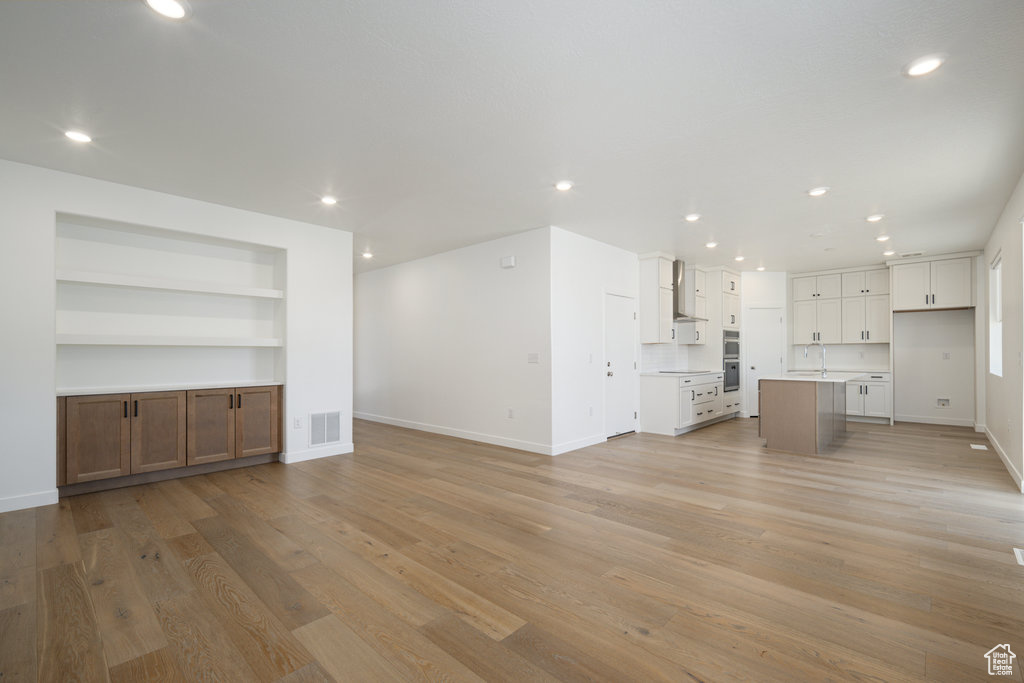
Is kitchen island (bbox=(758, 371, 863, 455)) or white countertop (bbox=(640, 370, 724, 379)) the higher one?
white countertop (bbox=(640, 370, 724, 379))

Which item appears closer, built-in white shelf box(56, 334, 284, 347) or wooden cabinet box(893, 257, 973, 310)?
built-in white shelf box(56, 334, 284, 347)

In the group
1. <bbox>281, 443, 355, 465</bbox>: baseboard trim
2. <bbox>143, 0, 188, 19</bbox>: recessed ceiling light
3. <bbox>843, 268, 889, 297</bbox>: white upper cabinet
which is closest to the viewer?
<bbox>143, 0, 188, 19</bbox>: recessed ceiling light

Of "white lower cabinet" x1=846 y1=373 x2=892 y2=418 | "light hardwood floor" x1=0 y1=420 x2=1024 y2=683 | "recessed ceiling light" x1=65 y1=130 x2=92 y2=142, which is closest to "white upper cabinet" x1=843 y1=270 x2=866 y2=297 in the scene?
"white lower cabinet" x1=846 y1=373 x2=892 y2=418

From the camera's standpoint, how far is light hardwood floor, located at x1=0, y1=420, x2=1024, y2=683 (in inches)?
70.9

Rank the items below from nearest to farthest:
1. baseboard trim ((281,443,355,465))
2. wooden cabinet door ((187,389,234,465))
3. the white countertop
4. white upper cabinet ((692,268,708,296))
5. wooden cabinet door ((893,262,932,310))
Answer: wooden cabinet door ((187,389,234,465)) → baseboard trim ((281,443,355,465)) → the white countertop → wooden cabinet door ((893,262,932,310)) → white upper cabinet ((692,268,708,296))

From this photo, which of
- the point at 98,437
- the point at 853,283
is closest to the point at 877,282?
the point at 853,283

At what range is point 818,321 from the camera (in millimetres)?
8336

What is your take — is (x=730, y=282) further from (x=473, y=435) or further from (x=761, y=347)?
(x=473, y=435)

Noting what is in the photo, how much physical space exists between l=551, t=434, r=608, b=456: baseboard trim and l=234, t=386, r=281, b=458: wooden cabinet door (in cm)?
306

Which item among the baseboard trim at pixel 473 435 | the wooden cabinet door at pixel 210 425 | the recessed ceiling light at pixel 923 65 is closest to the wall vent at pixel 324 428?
the wooden cabinet door at pixel 210 425

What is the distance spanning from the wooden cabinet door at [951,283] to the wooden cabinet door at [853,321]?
1014 mm

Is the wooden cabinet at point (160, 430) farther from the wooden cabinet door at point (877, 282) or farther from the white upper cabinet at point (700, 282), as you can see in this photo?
the wooden cabinet door at point (877, 282)

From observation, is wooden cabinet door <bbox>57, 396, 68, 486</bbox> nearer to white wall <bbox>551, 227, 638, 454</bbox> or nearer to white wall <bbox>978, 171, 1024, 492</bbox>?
white wall <bbox>551, 227, 638, 454</bbox>

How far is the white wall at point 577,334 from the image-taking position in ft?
17.6
